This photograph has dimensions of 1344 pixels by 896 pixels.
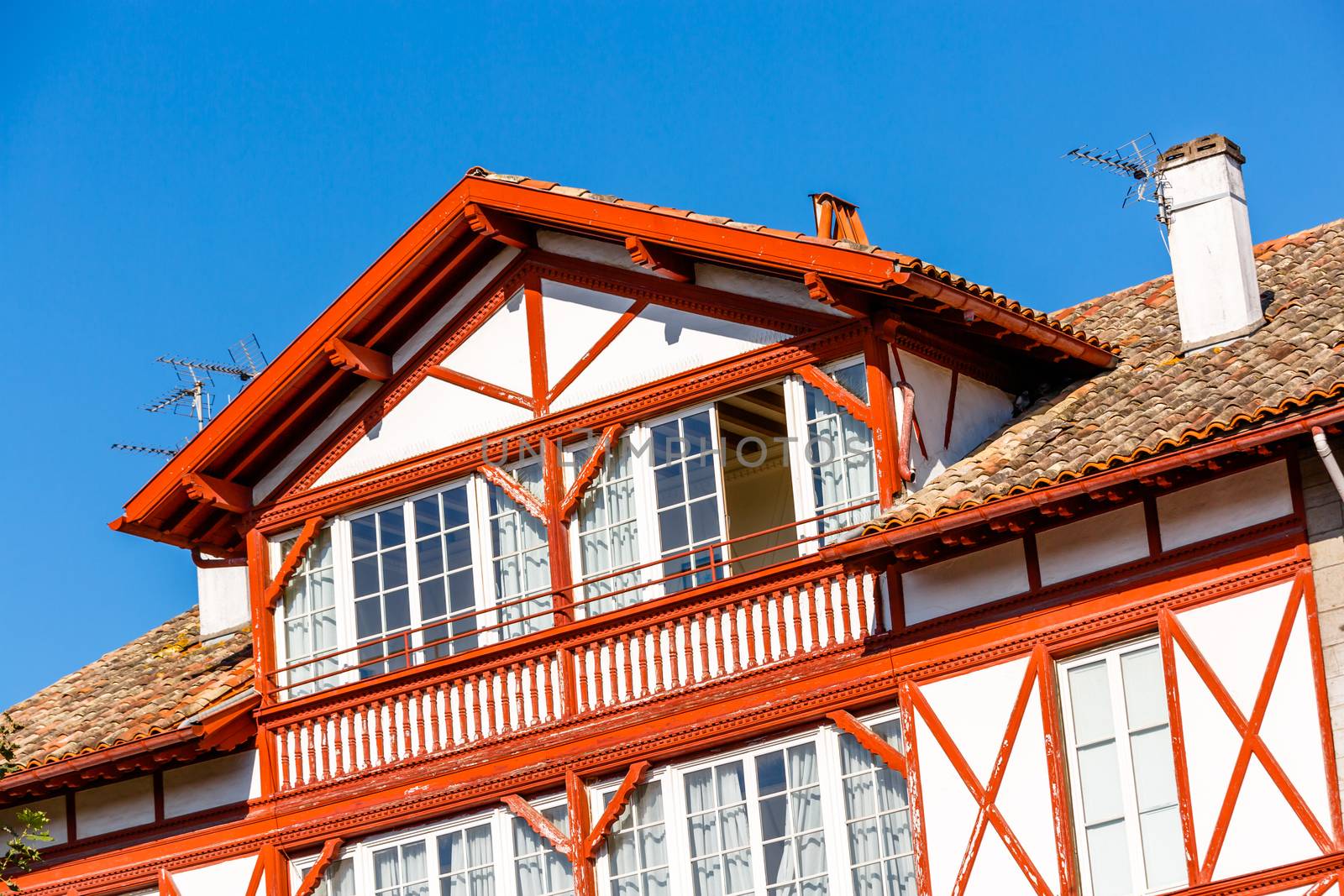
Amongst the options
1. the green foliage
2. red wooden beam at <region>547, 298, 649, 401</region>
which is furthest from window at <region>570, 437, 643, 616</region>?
the green foliage

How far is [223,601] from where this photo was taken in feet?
94.0

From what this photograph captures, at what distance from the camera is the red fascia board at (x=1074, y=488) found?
2025cm

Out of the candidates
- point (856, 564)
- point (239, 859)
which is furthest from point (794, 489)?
point (239, 859)

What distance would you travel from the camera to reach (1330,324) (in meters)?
22.6

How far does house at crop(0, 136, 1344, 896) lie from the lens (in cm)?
2078

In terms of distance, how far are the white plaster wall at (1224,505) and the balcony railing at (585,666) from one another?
2.67 meters

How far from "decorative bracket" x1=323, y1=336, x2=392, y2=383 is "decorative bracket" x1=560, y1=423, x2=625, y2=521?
8.69 ft

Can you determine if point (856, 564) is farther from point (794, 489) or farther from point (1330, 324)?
point (1330, 324)

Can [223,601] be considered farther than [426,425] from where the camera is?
Yes

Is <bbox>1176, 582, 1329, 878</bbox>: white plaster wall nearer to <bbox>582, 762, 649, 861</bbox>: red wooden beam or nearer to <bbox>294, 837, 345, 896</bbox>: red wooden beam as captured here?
<bbox>582, 762, 649, 861</bbox>: red wooden beam

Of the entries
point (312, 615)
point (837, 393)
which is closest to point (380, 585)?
point (312, 615)

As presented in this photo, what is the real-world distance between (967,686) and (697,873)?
119 inches

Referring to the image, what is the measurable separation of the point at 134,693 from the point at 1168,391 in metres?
11.2

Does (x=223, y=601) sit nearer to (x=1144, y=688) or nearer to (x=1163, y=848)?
(x=1144, y=688)
